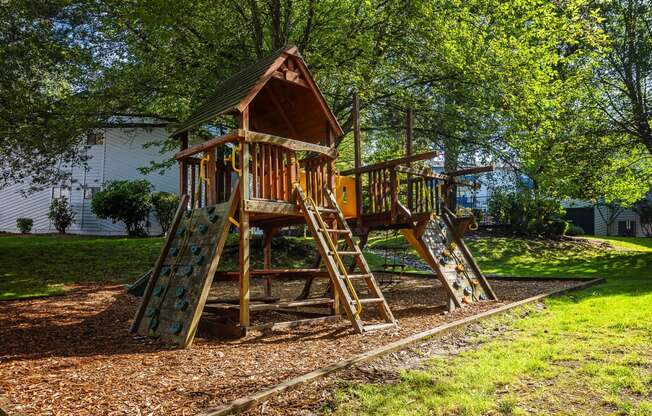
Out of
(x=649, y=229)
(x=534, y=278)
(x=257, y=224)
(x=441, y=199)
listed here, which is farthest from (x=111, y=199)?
(x=649, y=229)

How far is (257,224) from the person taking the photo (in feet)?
35.0

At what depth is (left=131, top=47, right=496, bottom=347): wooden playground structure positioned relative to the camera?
7.21 m

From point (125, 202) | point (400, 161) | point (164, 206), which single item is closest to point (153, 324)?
point (400, 161)

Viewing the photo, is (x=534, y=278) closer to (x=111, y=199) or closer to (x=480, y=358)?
(x=480, y=358)

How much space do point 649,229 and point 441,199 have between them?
3101cm

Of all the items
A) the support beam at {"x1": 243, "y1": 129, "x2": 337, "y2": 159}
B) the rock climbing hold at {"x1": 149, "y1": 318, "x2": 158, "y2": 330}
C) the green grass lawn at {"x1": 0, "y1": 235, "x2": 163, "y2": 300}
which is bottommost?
the rock climbing hold at {"x1": 149, "y1": 318, "x2": 158, "y2": 330}

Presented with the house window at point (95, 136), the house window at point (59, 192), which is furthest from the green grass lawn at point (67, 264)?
the house window at point (59, 192)

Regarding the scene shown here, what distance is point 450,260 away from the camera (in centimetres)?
1041

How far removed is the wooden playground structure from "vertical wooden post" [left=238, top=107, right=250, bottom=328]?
15 mm

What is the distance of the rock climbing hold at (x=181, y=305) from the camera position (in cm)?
690

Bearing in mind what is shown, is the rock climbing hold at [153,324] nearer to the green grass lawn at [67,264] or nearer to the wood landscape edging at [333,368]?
the wood landscape edging at [333,368]

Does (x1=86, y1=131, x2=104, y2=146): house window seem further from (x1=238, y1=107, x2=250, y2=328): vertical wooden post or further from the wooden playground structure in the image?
(x1=238, y1=107, x2=250, y2=328): vertical wooden post

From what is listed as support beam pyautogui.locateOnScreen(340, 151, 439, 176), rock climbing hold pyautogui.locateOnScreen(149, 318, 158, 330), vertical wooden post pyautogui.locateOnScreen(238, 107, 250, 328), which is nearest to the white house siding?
support beam pyautogui.locateOnScreen(340, 151, 439, 176)

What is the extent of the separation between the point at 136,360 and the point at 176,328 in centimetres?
100
